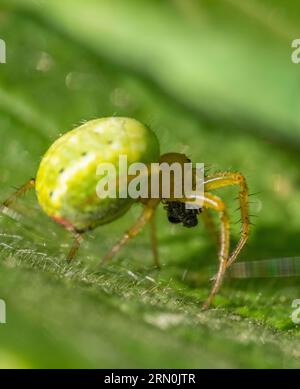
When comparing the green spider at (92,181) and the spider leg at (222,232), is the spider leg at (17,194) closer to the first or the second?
the green spider at (92,181)

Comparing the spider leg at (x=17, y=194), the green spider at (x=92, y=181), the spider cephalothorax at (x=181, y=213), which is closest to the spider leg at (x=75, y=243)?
the green spider at (x=92, y=181)

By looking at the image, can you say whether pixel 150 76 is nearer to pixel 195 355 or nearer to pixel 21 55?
pixel 21 55

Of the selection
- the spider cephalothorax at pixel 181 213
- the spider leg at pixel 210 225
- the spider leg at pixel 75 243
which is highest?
the spider leg at pixel 210 225

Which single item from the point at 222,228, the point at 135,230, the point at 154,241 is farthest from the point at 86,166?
the point at 154,241

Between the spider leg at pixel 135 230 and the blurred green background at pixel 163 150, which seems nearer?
the blurred green background at pixel 163 150

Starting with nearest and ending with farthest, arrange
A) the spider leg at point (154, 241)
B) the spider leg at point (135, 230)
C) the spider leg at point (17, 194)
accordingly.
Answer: the spider leg at point (135, 230)
the spider leg at point (17, 194)
the spider leg at point (154, 241)

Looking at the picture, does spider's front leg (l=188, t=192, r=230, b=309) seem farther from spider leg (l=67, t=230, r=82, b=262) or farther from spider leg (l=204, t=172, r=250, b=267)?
spider leg (l=67, t=230, r=82, b=262)
